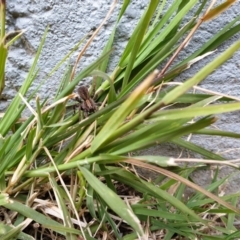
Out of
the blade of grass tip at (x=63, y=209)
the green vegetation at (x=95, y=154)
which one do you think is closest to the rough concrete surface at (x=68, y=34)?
the green vegetation at (x=95, y=154)

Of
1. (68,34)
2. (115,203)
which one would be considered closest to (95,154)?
(115,203)

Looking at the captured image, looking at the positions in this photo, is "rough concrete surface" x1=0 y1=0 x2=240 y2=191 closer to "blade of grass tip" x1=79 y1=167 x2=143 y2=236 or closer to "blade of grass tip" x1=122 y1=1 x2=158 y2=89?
"blade of grass tip" x1=122 y1=1 x2=158 y2=89

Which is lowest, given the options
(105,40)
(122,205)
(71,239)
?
(71,239)

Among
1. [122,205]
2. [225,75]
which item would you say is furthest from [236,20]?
[122,205]

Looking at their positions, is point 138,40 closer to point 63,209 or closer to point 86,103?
point 86,103

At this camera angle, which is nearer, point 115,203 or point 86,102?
point 115,203

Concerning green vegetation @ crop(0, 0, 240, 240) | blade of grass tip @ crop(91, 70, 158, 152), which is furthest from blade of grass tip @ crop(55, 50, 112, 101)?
blade of grass tip @ crop(91, 70, 158, 152)

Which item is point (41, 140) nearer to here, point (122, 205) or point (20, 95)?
point (20, 95)
